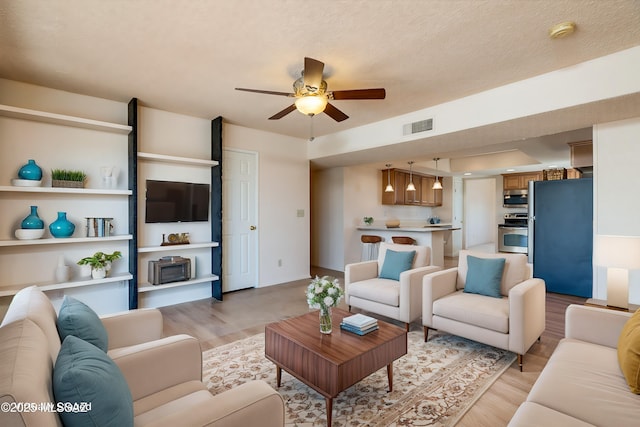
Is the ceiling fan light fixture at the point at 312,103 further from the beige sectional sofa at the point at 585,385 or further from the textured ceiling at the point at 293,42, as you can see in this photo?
the beige sectional sofa at the point at 585,385

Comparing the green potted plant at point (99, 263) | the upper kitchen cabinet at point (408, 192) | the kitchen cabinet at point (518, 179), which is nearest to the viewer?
the green potted plant at point (99, 263)

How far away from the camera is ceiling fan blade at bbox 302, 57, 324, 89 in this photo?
93.8 inches

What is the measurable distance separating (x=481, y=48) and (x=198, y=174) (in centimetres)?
383

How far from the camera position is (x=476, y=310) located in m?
2.67

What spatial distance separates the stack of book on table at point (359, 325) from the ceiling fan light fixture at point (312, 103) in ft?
6.11

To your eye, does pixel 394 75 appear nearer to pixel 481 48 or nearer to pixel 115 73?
pixel 481 48

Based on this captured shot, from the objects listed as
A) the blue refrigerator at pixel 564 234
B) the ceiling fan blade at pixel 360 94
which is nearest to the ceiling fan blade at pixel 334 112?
the ceiling fan blade at pixel 360 94

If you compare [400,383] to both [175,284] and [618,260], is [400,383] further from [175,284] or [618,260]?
[175,284]

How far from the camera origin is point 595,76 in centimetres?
270

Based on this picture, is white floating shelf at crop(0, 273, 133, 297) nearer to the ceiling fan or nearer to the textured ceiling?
the textured ceiling

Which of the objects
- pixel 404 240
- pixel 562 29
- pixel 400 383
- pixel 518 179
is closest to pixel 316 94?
pixel 562 29

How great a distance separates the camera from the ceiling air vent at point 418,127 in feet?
13.0

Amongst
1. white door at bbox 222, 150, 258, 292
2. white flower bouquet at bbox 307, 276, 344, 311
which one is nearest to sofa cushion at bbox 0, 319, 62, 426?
white flower bouquet at bbox 307, 276, 344, 311

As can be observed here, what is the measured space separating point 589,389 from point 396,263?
229cm
